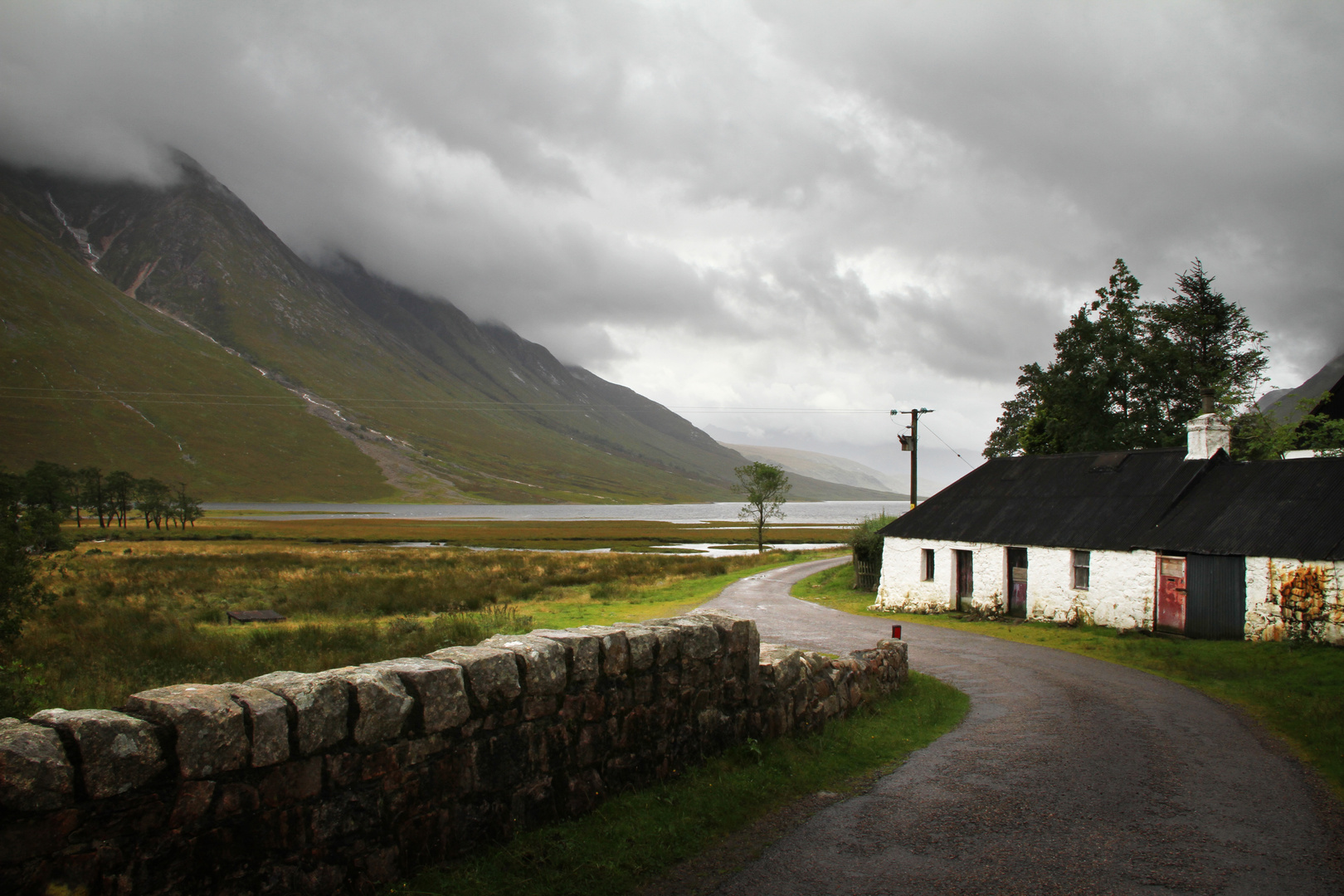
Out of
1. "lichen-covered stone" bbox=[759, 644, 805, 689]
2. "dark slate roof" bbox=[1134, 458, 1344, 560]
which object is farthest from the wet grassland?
"dark slate roof" bbox=[1134, 458, 1344, 560]

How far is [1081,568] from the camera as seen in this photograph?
26719 mm

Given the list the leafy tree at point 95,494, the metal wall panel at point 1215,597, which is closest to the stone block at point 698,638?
the metal wall panel at point 1215,597

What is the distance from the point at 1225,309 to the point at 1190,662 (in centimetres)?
4259

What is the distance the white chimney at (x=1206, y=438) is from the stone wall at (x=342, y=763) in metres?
26.8

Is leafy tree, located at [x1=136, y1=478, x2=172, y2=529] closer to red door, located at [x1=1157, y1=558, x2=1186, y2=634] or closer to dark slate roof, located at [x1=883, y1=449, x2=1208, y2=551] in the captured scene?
dark slate roof, located at [x1=883, y1=449, x2=1208, y2=551]

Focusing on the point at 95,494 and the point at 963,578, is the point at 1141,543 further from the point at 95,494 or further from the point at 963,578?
the point at 95,494

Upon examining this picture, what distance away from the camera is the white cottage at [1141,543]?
2112 centimetres

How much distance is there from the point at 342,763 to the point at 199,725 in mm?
1008

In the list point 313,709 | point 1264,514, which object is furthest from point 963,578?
point 313,709

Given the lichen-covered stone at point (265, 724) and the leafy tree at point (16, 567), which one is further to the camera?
the leafy tree at point (16, 567)

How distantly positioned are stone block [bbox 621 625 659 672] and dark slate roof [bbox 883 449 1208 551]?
22.9m

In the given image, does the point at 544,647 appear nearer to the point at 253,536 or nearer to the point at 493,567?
the point at 493,567

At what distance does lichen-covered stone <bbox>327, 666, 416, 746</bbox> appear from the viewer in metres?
5.31

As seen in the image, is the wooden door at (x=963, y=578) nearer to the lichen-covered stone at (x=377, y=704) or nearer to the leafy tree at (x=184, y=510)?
the lichen-covered stone at (x=377, y=704)
